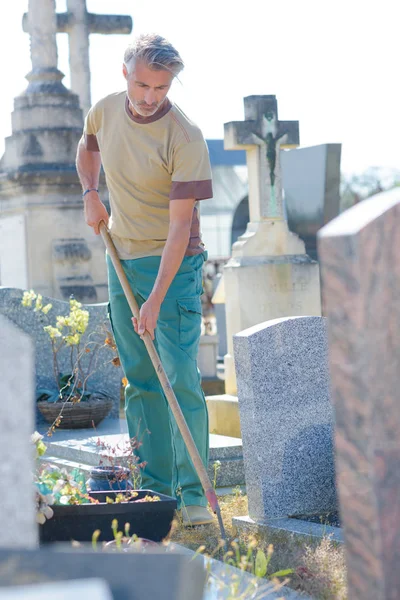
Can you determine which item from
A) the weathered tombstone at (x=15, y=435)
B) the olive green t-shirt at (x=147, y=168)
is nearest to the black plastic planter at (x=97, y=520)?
the weathered tombstone at (x=15, y=435)

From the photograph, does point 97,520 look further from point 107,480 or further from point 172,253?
point 172,253

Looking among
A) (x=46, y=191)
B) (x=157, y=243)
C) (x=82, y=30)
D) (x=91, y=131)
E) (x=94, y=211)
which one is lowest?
(x=157, y=243)

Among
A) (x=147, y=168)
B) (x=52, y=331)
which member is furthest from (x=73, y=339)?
(x=147, y=168)

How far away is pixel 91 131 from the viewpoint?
4.32 meters

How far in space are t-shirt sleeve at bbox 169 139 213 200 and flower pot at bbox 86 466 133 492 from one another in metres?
1.07

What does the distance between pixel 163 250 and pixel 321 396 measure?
91 cm

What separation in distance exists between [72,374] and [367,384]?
436 cm

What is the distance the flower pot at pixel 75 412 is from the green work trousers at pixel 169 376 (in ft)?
5.35

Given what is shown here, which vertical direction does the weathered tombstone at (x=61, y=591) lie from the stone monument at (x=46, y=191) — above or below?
below

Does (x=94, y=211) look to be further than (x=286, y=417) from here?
Yes

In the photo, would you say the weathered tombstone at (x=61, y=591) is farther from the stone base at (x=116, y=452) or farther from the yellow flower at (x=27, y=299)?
the yellow flower at (x=27, y=299)

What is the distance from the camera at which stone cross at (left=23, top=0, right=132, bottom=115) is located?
920 cm

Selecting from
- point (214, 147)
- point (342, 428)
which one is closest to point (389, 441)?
point (342, 428)

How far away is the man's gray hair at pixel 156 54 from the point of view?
12.3 feet
